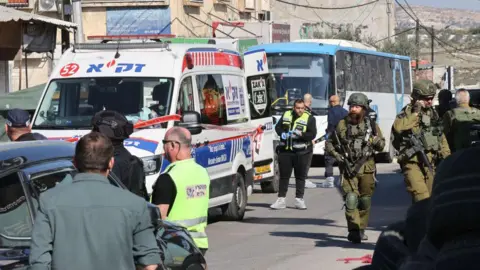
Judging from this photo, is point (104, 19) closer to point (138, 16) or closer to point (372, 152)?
point (138, 16)

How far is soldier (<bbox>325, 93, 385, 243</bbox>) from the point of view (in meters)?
12.3

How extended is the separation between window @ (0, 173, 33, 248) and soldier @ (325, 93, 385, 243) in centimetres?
704

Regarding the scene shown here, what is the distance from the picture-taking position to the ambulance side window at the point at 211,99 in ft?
45.9

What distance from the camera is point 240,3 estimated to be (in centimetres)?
4319

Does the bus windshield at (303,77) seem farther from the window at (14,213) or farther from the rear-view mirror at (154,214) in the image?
the window at (14,213)

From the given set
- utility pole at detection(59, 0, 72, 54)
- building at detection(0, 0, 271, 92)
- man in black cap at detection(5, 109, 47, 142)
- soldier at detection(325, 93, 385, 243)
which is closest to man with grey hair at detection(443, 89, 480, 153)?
soldier at detection(325, 93, 385, 243)

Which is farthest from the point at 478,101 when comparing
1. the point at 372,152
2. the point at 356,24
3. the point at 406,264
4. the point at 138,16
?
the point at 356,24

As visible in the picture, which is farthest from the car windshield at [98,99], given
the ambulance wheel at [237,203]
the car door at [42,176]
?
the car door at [42,176]

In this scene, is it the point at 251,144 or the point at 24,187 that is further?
the point at 251,144

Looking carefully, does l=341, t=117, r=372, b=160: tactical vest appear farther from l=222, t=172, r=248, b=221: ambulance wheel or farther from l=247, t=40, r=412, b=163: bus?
l=247, t=40, r=412, b=163: bus

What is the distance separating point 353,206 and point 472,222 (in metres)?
9.15

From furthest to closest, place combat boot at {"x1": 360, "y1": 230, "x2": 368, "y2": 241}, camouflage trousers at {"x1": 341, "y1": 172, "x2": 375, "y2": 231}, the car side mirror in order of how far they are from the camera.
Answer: combat boot at {"x1": 360, "y1": 230, "x2": 368, "y2": 241} < the car side mirror < camouflage trousers at {"x1": 341, "y1": 172, "x2": 375, "y2": 231}

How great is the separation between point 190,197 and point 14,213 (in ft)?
5.54

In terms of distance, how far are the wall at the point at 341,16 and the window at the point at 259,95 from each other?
1897 inches
